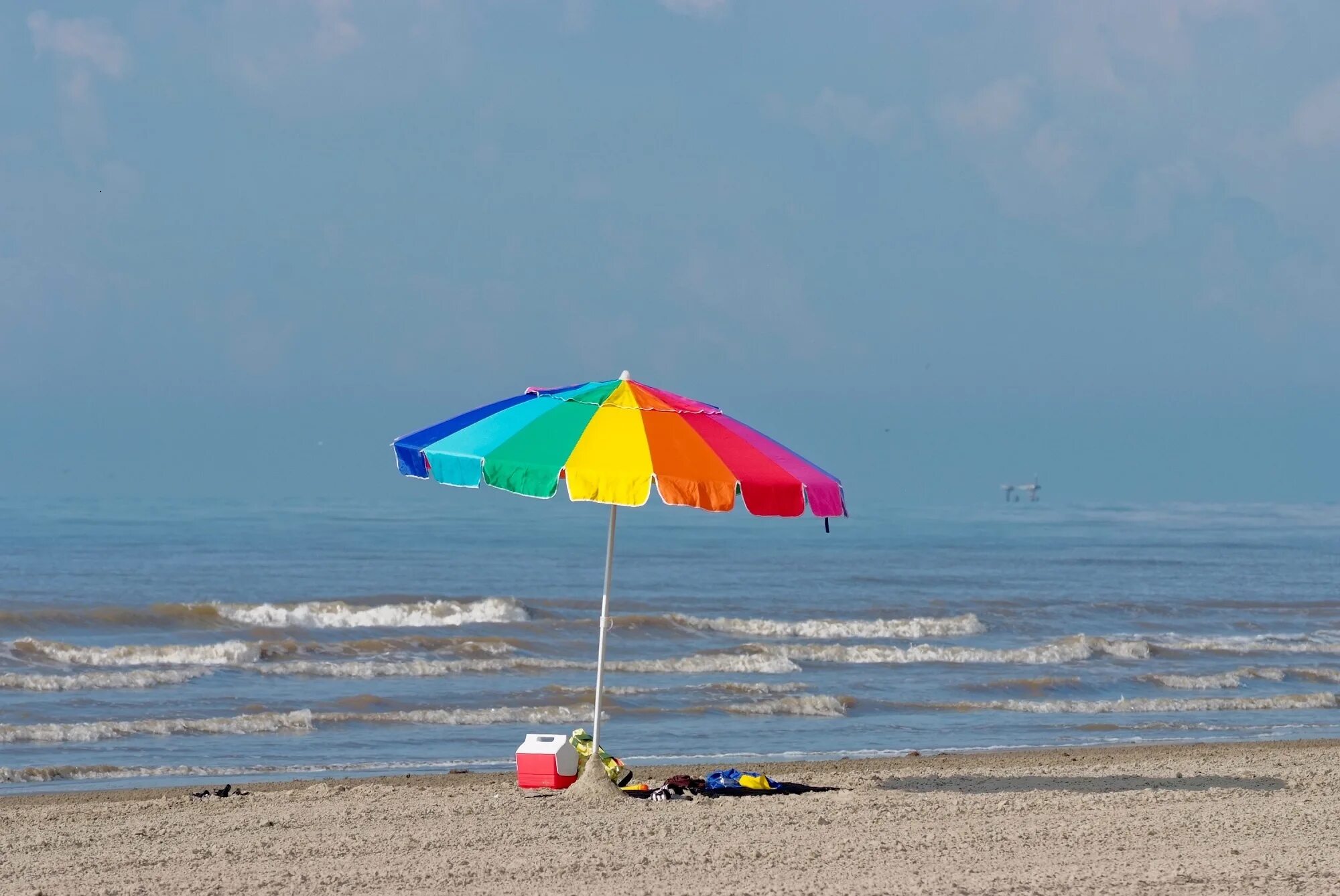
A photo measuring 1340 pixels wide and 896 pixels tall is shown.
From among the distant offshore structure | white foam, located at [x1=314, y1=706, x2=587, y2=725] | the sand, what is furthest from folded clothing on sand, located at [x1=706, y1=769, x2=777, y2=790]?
the distant offshore structure

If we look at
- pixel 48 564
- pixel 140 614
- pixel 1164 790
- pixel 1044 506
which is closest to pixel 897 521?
pixel 1044 506

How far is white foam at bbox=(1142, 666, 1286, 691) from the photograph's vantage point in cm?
1563

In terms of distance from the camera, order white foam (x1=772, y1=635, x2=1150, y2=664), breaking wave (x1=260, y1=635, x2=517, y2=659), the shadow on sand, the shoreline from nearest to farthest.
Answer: the shadow on sand < the shoreline < breaking wave (x1=260, y1=635, x2=517, y2=659) < white foam (x1=772, y1=635, x2=1150, y2=664)

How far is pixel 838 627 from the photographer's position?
2058 cm

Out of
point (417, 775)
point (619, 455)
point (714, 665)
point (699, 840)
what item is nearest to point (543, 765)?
point (699, 840)

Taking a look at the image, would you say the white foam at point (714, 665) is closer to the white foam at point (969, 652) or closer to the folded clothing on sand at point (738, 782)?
the white foam at point (969, 652)

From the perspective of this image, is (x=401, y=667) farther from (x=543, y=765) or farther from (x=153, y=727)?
(x=543, y=765)

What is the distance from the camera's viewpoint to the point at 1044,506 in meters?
67.1

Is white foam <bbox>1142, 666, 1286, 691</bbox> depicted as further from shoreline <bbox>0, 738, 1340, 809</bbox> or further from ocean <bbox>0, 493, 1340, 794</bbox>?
shoreline <bbox>0, 738, 1340, 809</bbox>

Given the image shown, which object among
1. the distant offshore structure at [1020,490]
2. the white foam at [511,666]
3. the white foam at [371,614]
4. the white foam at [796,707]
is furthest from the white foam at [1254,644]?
the distant offshore structure at [1020,490]

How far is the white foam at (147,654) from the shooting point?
15875 mm

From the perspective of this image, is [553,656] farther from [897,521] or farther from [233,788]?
[897,521]

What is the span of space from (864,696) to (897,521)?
3810 cm

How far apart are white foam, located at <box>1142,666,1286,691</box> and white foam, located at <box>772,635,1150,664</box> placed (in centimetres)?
166
